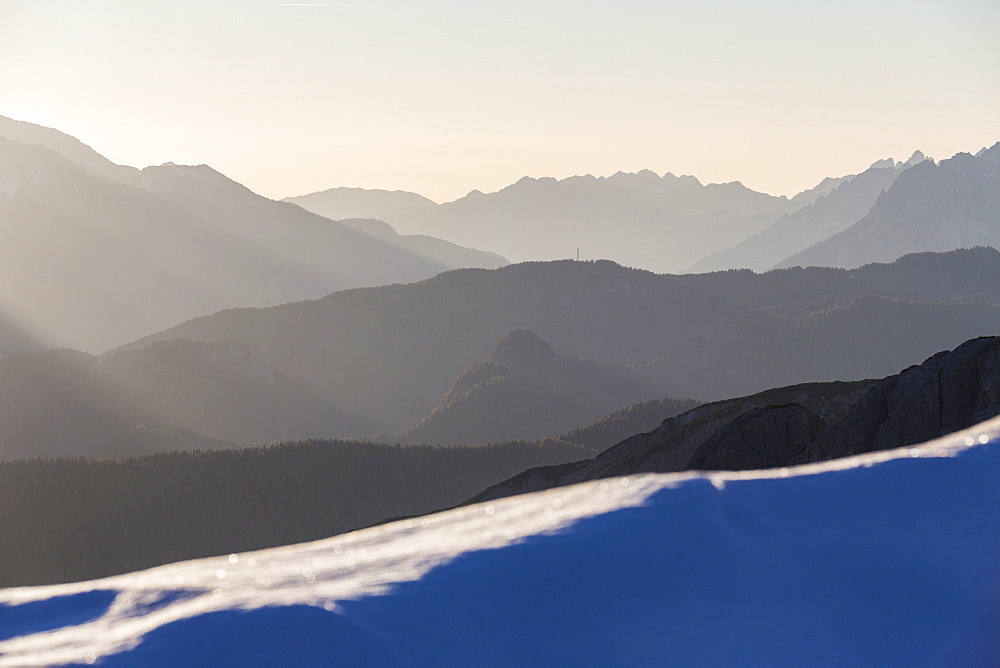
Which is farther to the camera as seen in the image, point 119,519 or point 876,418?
point 119,519

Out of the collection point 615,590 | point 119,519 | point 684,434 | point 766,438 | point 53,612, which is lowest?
point 766,438

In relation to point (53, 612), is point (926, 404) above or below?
below

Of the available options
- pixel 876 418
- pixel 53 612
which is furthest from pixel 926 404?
pixel 53 612

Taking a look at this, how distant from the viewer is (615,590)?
6.41 meters

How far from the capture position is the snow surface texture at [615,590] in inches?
236

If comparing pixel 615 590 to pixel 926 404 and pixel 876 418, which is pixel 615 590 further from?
pixel 876 418

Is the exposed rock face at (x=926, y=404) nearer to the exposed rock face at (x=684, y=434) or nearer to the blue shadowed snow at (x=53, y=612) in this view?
the exposed rock face at (x=684, y=434)

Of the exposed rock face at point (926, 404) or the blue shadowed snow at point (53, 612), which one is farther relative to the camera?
the exposed rock face at point (926, 404)

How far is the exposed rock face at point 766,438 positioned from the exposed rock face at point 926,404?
4.14 meters

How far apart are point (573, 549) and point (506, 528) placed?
0.62 meters

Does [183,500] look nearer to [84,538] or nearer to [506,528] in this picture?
[84,538]

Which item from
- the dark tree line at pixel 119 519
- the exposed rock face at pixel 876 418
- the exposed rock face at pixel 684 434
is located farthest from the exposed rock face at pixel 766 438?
the dark tree line at pixel 119 519

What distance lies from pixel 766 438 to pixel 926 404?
396 inches

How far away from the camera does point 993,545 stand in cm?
705
